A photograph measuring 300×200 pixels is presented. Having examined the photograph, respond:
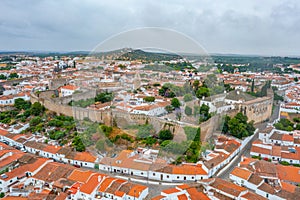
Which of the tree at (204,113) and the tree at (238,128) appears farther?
the tree at (238,128)

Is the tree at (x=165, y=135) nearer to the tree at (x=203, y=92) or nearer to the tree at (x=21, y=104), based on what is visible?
the tree at (x=203, y=92)

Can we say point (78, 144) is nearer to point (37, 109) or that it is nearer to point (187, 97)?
point (37, 109)

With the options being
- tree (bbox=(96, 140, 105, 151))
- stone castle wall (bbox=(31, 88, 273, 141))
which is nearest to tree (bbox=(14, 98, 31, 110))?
stone castle wall (bbox=(31, 88, 273, 141))

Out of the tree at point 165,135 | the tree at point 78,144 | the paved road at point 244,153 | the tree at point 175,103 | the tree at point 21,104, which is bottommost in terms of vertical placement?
the paved road at point 244,153

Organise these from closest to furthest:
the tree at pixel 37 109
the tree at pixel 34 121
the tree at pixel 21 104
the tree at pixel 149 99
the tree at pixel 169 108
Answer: the tree at pixel 169 108
the tree at pixel 149 99
the tree at pixel 34 121
the tree at pixel 37 109
the tree at pixel 21 104

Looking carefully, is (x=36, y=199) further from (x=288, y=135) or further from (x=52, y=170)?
(x=288, y=135)

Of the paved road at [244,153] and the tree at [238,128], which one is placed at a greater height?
the tree at [238,128]

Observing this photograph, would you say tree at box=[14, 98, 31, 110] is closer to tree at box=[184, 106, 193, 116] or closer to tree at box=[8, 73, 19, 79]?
tree at box=[8, 73, 19, 79]

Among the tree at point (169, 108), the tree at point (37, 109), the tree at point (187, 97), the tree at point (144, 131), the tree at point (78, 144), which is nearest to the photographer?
the tree at point (144, 131)

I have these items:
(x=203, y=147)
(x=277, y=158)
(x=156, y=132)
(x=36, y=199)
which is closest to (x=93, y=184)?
(x=36, y=199)

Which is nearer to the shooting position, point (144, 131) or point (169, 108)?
point (144, 131)

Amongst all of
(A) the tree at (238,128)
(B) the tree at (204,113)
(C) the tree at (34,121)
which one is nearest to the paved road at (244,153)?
(A) the tree at (238,128)

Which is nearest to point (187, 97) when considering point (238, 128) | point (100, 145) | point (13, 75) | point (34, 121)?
point (100, 145)
